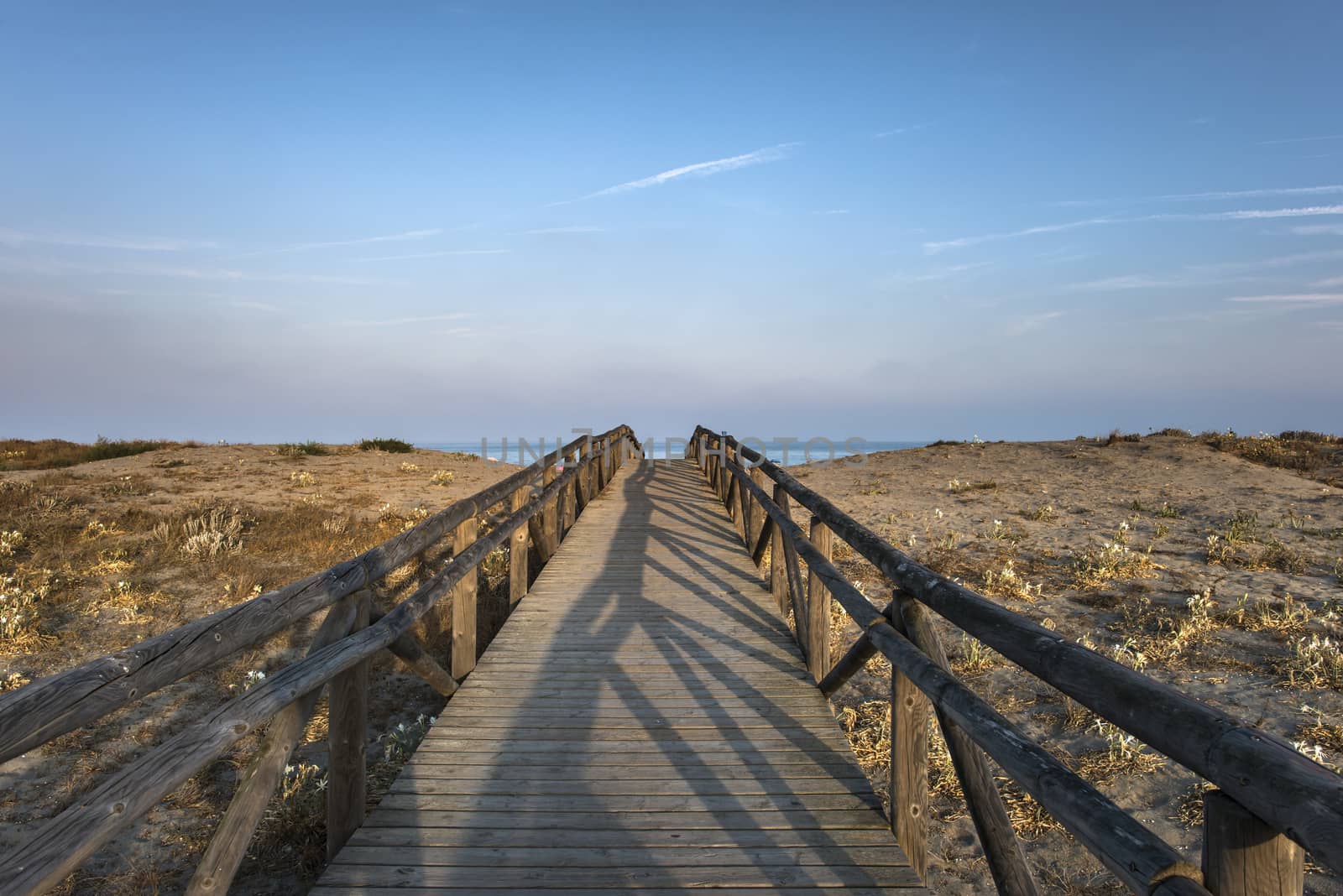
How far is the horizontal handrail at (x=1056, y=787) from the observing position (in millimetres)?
1630

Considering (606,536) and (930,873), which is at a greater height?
(606,536)

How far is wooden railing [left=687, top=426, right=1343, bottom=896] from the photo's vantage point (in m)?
1.40

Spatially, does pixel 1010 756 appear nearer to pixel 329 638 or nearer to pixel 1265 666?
pixel 329 638

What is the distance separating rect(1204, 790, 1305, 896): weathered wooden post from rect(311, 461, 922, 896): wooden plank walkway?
5.70 feet

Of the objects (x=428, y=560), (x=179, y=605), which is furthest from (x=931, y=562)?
(x=179, y=605)

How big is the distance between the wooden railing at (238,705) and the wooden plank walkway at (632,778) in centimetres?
43

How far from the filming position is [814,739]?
13.8ft

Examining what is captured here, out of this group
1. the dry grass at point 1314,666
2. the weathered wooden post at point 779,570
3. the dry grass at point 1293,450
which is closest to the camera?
the dry grass at point 1314,666

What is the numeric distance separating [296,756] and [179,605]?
4.05 m

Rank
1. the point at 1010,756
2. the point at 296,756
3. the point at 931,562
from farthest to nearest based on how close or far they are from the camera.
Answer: the point at 931,562, the point at 296,756, the point at 1010,756

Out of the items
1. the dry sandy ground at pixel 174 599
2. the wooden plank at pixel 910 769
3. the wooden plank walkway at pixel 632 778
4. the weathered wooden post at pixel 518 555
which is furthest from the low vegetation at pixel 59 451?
the wooden plank at pixel 910 769

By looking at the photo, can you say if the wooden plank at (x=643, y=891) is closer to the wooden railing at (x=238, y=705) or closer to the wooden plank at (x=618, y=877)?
the wooden plank at (x=618, y=877)

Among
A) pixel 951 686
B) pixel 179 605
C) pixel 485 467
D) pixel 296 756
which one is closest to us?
pixel 951 686

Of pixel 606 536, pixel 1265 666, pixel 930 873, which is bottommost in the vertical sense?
pixel 930 873
